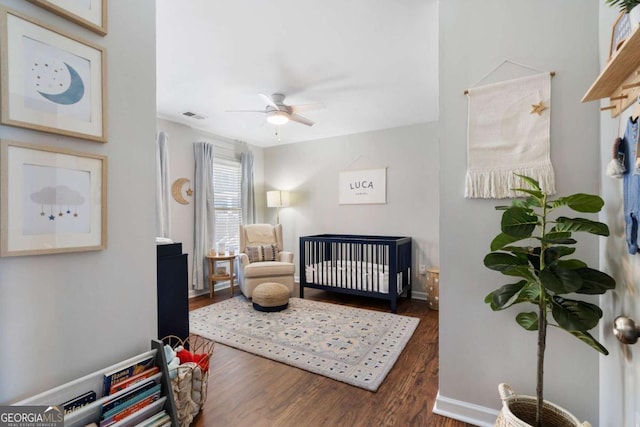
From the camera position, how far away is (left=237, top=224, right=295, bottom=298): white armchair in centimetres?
381

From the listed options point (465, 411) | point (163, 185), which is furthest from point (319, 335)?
point (163, 185)

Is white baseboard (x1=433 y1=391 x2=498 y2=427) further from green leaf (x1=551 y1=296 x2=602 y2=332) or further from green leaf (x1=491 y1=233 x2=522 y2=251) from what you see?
green leaf (x1=491 y1=233 x2=522 y2=251)

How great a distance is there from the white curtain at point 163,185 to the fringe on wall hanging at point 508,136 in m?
3.55

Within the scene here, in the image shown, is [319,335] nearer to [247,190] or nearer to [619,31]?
[619,31]

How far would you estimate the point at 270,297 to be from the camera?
11.1 feet

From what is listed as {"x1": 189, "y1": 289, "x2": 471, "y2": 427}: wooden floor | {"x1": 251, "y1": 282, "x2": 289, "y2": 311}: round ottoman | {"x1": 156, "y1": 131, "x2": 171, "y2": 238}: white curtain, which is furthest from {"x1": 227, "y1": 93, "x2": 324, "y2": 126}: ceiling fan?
{"x1": 189, "y1": 289, "x2": 471, "y2": 427}: wooden floor

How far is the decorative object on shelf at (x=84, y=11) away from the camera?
3.06 feet

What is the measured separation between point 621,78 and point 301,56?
76.9 inches

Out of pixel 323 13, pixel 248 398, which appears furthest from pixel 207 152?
pixel 248 398

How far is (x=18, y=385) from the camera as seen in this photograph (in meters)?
0.88

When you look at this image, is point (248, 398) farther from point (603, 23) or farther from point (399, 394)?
point (603, 23)

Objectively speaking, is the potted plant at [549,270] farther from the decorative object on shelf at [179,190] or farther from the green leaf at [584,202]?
the decorative object on shelf at [179,190]

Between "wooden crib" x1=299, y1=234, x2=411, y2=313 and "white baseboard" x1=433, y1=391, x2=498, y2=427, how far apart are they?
1.72 meters

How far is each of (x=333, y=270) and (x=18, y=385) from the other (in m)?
3.31
